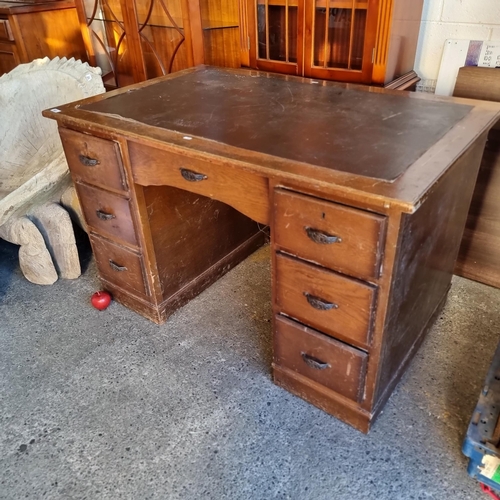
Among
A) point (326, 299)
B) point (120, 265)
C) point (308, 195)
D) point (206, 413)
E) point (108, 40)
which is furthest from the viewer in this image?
point (108, 40)

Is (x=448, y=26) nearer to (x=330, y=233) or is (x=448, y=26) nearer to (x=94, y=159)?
(x=330, y=233)

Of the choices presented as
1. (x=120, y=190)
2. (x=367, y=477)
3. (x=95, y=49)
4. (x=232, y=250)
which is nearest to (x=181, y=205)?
(x=120, y=190)

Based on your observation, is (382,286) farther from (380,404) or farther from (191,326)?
(191,326)

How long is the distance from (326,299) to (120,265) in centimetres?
83

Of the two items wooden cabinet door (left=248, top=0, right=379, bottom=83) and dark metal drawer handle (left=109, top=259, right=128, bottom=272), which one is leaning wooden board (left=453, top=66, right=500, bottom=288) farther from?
dark metal drawer handle (left=109, top=259, right=128, bottom=272)

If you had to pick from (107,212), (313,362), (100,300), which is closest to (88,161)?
(107,212)

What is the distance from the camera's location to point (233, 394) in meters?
1.41

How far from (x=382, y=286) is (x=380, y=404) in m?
0.44

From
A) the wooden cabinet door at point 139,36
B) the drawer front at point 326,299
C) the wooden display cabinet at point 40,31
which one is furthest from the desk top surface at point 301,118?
the wooden display cabinet at point 40,31

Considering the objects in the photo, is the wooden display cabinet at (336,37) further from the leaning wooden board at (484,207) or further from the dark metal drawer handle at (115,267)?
the dark metal drawer handle at (115,267)

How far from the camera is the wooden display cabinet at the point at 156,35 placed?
6.15 ft

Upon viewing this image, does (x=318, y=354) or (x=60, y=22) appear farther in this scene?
(x=60, y=22)

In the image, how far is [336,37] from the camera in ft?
5.14

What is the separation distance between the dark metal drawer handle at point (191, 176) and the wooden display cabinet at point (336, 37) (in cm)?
69
